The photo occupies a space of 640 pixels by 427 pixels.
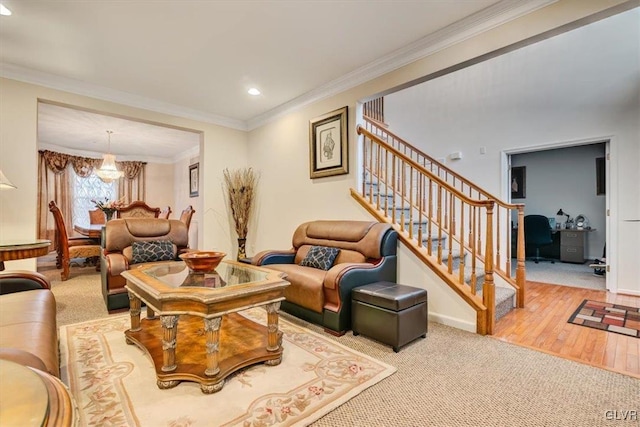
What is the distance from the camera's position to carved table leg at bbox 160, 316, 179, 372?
1750 mm

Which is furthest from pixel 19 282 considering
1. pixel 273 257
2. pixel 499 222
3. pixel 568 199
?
pixel 568 199

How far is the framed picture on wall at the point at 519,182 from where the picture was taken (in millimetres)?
7043

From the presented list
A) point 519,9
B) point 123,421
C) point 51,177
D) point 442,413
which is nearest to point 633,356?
point 442,413

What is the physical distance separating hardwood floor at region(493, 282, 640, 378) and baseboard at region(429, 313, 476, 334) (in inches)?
7.7

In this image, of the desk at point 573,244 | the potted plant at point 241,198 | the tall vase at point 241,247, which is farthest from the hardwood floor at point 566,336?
the potted plant at point 241,198

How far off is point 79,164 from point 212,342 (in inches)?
309

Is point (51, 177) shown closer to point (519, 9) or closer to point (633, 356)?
point (519, 9)

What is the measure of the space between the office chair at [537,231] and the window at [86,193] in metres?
9.59

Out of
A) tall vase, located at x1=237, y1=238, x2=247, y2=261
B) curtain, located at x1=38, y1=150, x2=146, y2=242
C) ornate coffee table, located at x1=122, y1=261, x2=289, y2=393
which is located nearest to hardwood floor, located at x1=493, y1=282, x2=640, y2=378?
ornate coffee table, located at x1=122, y1=261, x2=289, y2=393

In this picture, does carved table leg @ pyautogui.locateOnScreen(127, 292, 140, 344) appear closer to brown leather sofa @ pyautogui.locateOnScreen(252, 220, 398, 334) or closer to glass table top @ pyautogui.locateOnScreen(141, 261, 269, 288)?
glass table top @ pyautogui.locateOnScreen(141, 261, 269, 288)

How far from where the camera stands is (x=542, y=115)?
4547 millimetres

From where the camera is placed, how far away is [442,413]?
157 cm

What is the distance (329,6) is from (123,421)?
3.04m

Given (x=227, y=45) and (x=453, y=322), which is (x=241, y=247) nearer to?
(x=227, y=45)
